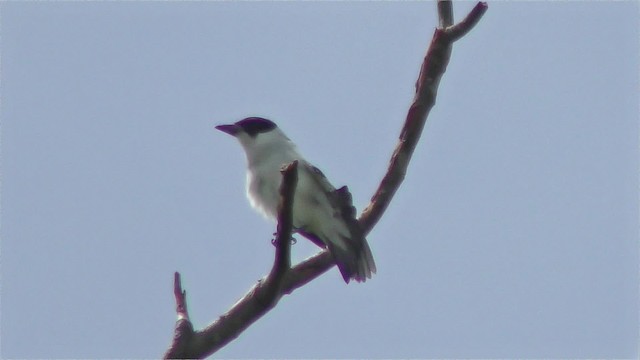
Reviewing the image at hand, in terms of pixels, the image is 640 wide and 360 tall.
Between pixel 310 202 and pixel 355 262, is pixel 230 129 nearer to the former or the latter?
pixel 310 202

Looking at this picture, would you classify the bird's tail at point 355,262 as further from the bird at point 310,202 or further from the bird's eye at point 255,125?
the bird's eye at point 255,125

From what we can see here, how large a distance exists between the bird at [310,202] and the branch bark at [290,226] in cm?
13

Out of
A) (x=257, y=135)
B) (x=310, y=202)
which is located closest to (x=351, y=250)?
(x=310, y=202)

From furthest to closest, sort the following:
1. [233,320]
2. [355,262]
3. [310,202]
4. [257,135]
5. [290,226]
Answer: [257,135] < [310,202] < [355,262] < [233,320] < [290,226]

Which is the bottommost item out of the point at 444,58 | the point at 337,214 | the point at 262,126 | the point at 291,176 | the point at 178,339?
the point at 178,339

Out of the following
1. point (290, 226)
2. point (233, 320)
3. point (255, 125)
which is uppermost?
point (255, 125)

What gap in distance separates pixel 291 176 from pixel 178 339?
1264 mm

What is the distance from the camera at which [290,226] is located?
5020 millimetres

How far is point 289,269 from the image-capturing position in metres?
5.33

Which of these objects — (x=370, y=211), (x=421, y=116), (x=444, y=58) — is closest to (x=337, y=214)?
(x=370, y=211)

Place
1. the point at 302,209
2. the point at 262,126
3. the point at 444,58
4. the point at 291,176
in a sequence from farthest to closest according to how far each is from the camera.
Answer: the point at 262,126
the point at 302,209
the point at 444,58
the point at 291,176

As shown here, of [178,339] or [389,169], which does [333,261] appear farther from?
[178,339]

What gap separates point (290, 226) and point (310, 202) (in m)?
1.76

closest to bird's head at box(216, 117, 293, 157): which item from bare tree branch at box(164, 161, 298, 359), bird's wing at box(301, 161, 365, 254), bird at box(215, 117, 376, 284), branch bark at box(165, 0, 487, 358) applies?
bird at box(215, 117, 376, 284)
